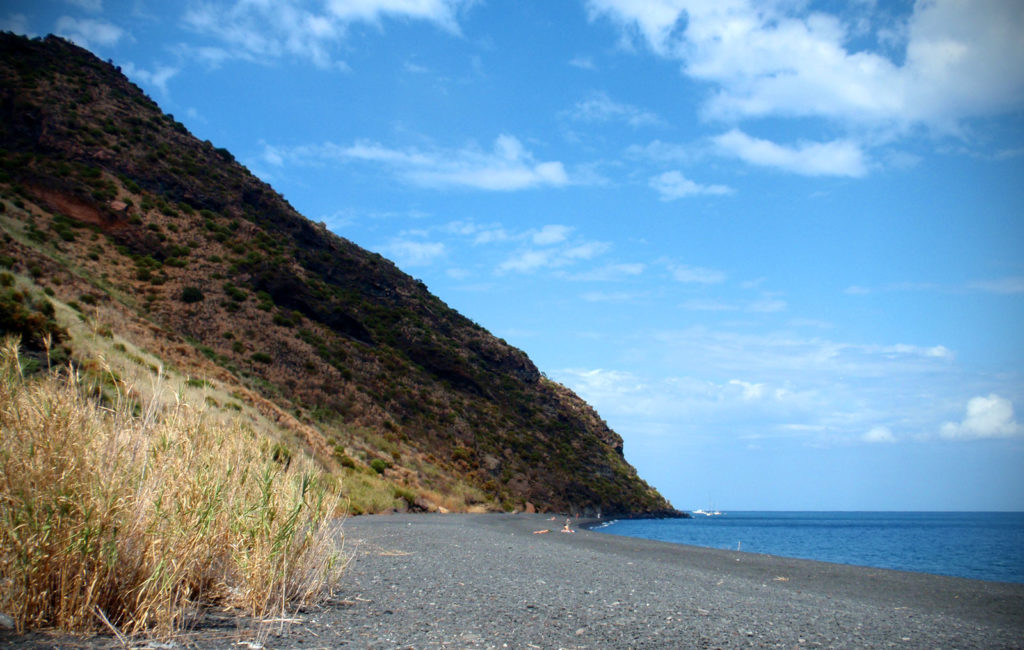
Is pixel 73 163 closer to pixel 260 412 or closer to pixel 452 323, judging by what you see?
→ pixel 260 412

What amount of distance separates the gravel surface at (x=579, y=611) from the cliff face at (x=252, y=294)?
45.6ft

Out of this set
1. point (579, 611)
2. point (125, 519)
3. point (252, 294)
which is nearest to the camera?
point (125, 519)

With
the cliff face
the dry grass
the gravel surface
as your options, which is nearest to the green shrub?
the cliff face

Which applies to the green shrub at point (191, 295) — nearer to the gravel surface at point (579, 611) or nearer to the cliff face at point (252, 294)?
the cliff face at point (252, 294)

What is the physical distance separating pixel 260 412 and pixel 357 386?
11.4m

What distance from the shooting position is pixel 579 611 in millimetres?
5668

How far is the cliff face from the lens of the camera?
92.2 feet

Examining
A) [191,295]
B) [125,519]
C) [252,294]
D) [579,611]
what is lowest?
[579,611]

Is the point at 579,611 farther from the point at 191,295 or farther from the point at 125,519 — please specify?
the point at 191,295

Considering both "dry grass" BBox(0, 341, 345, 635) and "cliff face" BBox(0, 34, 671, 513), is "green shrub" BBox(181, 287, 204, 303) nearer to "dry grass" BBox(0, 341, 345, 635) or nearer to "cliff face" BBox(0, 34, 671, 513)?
"cliff face" BBox(0, 34, 671, 513)

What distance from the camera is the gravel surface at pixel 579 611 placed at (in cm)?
429

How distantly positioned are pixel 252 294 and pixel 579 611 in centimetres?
3316

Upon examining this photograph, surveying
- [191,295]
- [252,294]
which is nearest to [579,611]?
[191,295]

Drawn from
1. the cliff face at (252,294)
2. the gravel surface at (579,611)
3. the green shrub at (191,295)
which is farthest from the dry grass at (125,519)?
the green shrub at (191,295)
